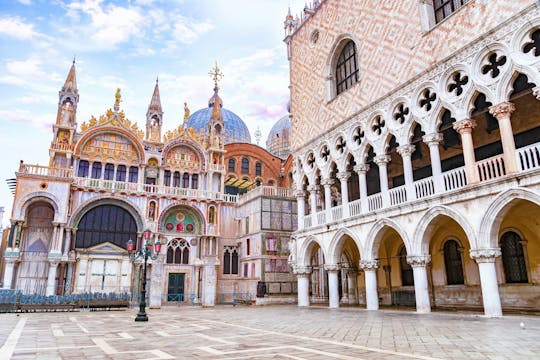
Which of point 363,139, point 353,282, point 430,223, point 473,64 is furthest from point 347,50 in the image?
point 353,282

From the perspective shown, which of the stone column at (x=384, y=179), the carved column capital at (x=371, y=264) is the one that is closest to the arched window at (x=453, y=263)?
the carved column capital at (x=371, y=264)

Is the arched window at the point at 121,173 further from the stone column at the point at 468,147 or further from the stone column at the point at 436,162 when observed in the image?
the stone column at the point at 468,147

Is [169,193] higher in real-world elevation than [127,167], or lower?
lower

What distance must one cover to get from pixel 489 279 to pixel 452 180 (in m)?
3.86

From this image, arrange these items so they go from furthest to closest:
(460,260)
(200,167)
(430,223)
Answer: (200,167)
(460,260)
(430,223)

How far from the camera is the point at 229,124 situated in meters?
48.5

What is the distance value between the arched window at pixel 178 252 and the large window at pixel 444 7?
2268 centimetres

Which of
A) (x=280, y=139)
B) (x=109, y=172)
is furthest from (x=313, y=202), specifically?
(x=280, y=139)

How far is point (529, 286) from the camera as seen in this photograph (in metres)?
14.2

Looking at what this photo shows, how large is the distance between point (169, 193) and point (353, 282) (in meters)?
15.3

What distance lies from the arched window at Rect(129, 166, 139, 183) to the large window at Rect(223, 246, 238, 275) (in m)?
8.78

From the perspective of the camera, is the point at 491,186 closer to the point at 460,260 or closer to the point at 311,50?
the point at 460,260

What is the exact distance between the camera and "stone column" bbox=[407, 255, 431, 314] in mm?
14664

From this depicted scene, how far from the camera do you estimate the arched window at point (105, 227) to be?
27.8 meters
